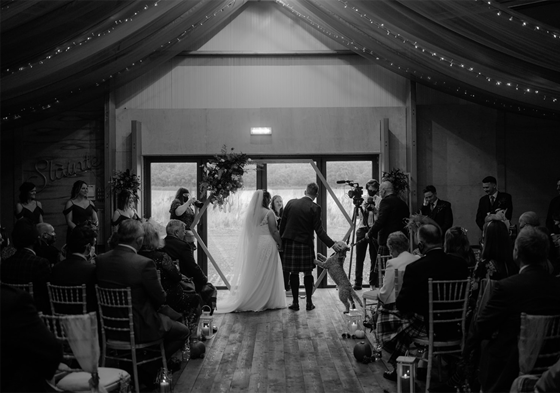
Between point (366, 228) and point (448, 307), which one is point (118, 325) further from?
point (366, 228)

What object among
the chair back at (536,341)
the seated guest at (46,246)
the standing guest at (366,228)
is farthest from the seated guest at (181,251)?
the standing guest at (366,228)

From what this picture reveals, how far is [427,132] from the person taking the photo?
10.0 metres

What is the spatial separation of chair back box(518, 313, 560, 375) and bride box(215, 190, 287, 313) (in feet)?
16.8

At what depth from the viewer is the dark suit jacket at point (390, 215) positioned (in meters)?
8.13

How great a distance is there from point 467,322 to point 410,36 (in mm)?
3398

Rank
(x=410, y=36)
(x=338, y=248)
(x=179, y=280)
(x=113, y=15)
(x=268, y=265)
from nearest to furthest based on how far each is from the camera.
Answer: (x=179, y=280) → (x=113, y=15) → (x=410, y=36) → (x=338, y=248) → (x=268, y=265)

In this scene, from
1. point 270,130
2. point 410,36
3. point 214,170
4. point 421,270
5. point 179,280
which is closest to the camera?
point 421,270

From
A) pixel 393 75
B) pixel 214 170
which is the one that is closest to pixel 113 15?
pixel 214 170

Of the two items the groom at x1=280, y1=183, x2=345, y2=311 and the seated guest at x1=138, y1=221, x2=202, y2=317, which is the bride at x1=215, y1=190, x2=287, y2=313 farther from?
the seated guest at x1=138, y1=221, x2=202, y2=317

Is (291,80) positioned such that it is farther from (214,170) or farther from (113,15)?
(113,15)

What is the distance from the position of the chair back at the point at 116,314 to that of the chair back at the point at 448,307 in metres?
1.98

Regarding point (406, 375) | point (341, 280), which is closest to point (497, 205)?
point (341, 280)

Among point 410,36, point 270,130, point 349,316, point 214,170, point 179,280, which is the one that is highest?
point 410,36

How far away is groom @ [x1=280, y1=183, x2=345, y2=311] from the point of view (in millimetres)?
7957
